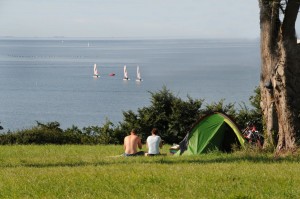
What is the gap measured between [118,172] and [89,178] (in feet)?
3.49

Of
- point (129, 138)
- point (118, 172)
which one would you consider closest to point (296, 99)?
point (129, 138)

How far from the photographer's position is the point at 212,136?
2061cm

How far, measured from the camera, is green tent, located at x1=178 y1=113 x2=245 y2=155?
2055 centimetres

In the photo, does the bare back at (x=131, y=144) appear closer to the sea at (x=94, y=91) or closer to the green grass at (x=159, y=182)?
the green grass at (x=159, y=182)

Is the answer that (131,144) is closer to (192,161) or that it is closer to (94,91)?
(192,161)

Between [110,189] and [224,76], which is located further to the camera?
[224,76]

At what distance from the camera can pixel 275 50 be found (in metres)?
18.3

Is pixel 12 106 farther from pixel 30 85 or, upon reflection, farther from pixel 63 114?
pixel 30 85

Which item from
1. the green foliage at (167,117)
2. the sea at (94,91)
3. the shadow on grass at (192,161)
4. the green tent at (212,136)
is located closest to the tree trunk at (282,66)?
the shadow on grass at (192,161)

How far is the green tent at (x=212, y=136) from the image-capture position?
20.5 meters

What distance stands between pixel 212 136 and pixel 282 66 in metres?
3.79

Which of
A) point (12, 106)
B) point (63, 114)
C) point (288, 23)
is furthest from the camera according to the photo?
point (12, 106)

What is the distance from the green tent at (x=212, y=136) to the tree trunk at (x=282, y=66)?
7.56ft

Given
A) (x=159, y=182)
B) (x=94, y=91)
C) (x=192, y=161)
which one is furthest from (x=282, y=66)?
(x=94, y=91)
